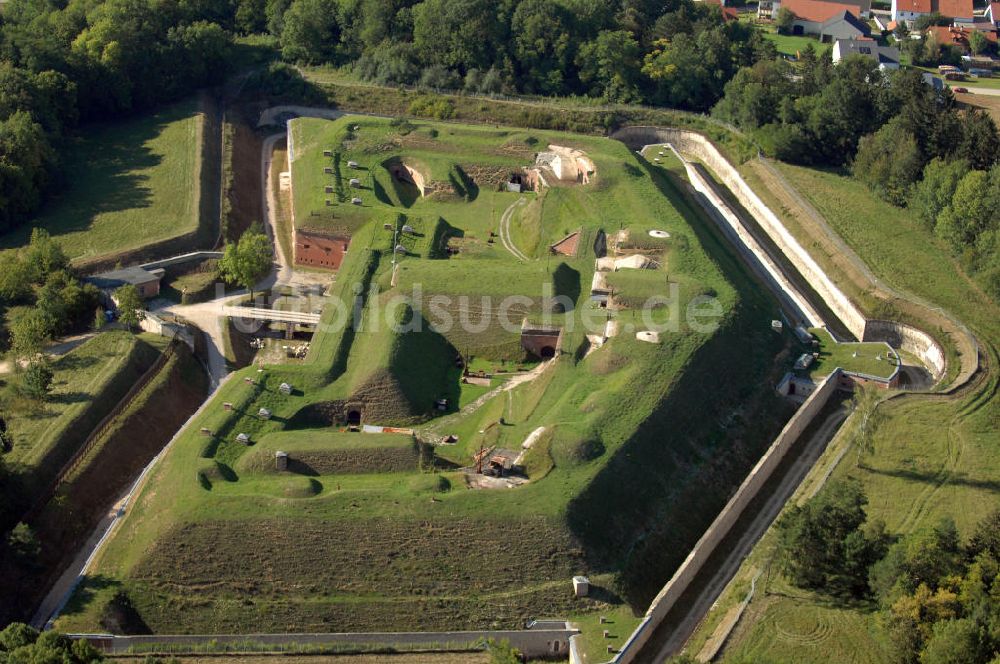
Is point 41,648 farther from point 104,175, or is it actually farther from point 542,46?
point 542,46

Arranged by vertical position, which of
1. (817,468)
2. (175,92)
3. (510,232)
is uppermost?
(175,92)

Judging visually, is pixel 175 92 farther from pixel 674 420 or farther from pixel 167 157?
pixel 674 420

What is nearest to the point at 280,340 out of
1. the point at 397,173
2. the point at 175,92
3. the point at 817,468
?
the point at 397,173

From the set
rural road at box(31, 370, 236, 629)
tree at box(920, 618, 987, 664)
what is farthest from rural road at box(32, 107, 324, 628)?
tree at box(920, 618, 987, 664)

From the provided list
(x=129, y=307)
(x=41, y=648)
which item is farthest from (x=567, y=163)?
(x=41, y=648)

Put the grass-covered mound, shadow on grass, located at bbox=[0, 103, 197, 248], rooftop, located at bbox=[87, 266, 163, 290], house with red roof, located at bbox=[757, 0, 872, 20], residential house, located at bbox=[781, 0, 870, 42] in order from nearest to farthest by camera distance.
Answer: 1. the grass-covered mound
2. rooftop, located at bbox=[87, 266, 163, 290]
3. shadow on grass, located at bbox=[0, 103, 197, 248]
4. residential house, located at bbox=[781, 0, 870, 42]
5. house with red roof, located at bbox=[757, 0, 872, 20]

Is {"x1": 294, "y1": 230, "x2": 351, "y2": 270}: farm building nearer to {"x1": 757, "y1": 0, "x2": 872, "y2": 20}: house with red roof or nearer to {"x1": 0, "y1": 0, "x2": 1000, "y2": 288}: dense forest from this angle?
{"x1": 0, "y1": 0, "x2": 1000, "y2": 288}: dense forest
